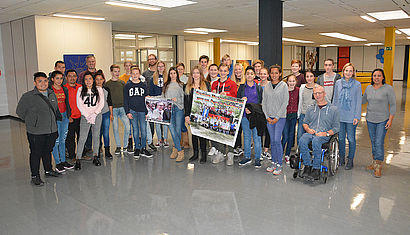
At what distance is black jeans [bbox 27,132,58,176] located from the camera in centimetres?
473

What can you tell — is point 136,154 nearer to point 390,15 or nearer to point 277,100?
point 277,100

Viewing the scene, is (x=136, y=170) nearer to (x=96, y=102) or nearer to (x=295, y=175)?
(x=96, y=102)

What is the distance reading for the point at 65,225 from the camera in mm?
3576

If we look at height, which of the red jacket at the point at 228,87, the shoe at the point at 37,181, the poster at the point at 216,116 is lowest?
the shoe at the point at 37,181

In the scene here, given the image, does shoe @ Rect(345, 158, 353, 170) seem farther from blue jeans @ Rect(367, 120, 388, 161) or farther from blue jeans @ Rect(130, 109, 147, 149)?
blue jeans @ Rect(130, 109, 147, 149)

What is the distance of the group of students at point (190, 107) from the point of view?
15.9 ft

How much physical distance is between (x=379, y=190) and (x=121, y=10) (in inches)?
291

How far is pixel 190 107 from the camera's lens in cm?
565

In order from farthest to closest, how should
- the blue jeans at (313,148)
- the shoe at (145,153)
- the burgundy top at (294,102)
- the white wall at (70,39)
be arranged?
the white wall at (70,39), the shoe at (145,153), the burgundy top at (294,102), the blue jeans at (313,148)

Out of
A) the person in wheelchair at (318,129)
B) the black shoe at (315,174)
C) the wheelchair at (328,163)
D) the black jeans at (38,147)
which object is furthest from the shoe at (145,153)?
the black shoe at (315,174)

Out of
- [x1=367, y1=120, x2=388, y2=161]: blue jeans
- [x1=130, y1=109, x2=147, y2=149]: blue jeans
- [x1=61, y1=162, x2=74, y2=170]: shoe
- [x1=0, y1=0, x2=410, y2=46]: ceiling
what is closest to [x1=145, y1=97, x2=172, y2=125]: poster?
[x1=130, y1=109, x2=147, y2=149]: blue jeans

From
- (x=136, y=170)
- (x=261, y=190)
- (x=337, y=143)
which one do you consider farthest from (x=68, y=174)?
(x=337, y=143)

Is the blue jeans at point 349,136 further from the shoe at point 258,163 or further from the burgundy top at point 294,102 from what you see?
the shoe at point 258,163

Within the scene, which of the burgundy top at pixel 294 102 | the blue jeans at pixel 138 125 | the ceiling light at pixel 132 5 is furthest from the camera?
the ceiling light at pixel 132 5
